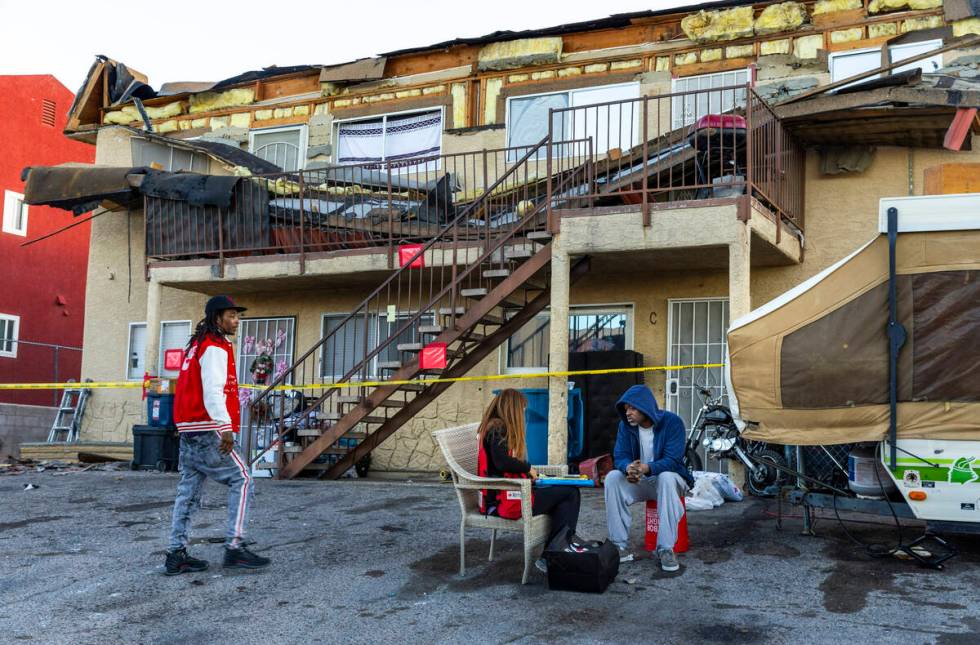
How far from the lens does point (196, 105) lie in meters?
17.7

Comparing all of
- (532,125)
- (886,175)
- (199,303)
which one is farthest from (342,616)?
(199,303)

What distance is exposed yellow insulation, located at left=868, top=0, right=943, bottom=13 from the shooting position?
41.1ft

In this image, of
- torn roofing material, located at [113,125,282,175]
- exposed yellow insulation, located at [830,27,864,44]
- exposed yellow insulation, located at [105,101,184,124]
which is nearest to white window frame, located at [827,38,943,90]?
exposed yellow insulation, located at [830,27,864,44]

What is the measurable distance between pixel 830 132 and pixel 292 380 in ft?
27.6

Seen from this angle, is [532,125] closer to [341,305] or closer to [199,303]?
[341,305]

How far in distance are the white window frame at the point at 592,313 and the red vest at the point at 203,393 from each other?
6.93 m

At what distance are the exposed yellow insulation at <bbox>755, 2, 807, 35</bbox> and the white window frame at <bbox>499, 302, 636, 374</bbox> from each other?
419 cm

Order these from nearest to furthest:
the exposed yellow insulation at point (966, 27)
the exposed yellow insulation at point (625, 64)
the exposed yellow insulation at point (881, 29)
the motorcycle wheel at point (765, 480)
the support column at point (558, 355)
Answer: the motorcycle wheel at point (765, 480) → the support column at point (558, 355) → the exposed yellow insulation at point (966, 27) → the exposed yellow insulation at point (881, 29) → the exposed yellow insulation at point (625, 64)

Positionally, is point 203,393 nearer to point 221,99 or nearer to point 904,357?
point 904,357

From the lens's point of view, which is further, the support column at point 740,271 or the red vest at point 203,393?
the support column at point 740,271

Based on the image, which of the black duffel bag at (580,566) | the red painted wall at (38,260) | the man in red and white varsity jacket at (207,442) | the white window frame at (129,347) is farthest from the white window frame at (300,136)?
the black duffel bag at (580,566)

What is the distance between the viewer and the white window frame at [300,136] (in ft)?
54.5

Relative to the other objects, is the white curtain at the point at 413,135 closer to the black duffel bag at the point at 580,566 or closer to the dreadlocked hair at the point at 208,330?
the dreadlocked hair at the point at 208,330

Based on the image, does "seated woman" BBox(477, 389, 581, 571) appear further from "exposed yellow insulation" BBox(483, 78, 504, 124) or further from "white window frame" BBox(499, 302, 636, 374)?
"exposed yellow insulation" BBox(483, 78, 504, 124)
